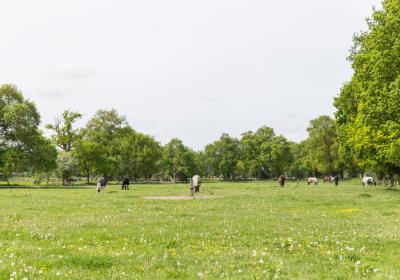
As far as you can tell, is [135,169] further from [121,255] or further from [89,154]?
[121,255]

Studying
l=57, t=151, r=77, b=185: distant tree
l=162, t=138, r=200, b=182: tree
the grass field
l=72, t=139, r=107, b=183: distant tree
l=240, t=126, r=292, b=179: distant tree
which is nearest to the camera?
the grass field

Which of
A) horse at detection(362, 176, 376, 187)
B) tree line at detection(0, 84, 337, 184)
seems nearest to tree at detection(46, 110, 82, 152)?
tree line at detection(0, 84, 337, 184)

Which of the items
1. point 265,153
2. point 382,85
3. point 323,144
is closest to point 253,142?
point 265,153

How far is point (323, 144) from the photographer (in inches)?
5236

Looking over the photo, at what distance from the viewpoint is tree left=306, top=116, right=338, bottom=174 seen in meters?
132

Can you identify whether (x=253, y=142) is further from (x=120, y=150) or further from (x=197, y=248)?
(x=197, y=248)

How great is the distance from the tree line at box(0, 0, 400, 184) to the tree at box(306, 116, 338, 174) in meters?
0.33

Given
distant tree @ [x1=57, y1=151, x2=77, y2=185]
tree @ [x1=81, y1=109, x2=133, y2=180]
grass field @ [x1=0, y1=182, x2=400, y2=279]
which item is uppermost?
tree @ [x1=81, y1=109, x2=133, y2=180]

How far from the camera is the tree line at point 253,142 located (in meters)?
41.1

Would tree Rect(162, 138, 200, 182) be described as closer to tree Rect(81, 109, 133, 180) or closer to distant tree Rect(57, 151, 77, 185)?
tree Rect(81, 109, 133, 180)

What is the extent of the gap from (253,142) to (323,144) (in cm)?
4893

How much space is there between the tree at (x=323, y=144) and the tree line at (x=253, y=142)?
33 centimetres

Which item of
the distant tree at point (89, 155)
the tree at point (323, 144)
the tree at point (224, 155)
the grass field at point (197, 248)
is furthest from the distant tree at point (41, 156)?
the tree at point (224, 155)

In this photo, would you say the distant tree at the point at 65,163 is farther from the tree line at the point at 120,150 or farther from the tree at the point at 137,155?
the tree at the point at 137,155
